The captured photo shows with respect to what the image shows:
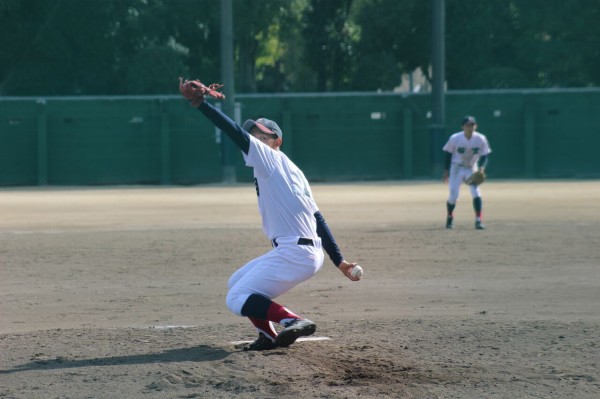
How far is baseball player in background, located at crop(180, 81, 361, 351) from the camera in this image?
27.5ft

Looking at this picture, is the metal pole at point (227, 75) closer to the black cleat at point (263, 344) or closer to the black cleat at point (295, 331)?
the black cleat at point (263, 344)

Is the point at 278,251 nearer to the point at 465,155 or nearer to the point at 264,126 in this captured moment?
the point at 264,126

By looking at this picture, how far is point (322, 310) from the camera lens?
35.9 feet

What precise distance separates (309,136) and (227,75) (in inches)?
151

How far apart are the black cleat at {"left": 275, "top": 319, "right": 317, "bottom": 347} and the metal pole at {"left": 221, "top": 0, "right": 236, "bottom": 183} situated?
25649mm

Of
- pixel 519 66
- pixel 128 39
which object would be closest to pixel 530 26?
pixel 519 66

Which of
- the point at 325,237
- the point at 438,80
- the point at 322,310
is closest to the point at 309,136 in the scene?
the point at 438,80

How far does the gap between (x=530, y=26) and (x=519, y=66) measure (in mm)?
1694

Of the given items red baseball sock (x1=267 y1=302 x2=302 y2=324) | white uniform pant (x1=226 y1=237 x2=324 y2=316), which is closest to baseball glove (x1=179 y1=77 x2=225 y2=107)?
white uniform pant (x1=226 y1=237 x2=324 y2=316)

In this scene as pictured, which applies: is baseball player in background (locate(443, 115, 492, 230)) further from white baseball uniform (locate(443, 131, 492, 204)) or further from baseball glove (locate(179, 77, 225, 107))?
baseball glove (locate(179, 77, 225, 107))

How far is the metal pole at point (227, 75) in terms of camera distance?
34.1 meters

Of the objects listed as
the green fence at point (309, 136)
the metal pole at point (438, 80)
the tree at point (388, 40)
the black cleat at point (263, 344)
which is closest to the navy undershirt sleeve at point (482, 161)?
the black cleat at point (263, 344)

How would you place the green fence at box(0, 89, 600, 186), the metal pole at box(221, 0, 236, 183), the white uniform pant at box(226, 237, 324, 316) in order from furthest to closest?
the green fence at box(0, 89, 600, 186), the metal pole at box(221, 0, 236, 183), the white uniform pant at box(226, 237, 324, 316)

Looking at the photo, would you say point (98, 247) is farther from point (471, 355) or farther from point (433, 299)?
point (471, 355)
